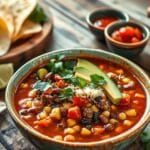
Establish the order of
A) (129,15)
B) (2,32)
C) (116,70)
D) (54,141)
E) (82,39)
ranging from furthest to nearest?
(129,15), (82,39), (2,32), (116,70), (54,141)

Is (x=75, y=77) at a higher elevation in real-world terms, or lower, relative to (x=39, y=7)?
higher

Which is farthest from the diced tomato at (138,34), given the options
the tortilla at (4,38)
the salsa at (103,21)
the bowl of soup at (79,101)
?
the tortilla at (4,38)

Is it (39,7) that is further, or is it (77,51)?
(39,7)

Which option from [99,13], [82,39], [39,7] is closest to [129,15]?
[99,13]

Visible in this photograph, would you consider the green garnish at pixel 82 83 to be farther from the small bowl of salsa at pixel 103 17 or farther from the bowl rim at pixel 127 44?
the small bowl of salsa at pixel 103 17

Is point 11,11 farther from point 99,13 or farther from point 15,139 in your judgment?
point 15,139

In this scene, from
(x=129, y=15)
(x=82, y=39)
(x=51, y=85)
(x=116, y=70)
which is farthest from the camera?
(x=129, y=15)

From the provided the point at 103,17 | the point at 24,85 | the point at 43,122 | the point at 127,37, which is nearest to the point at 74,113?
the point at 43,122
